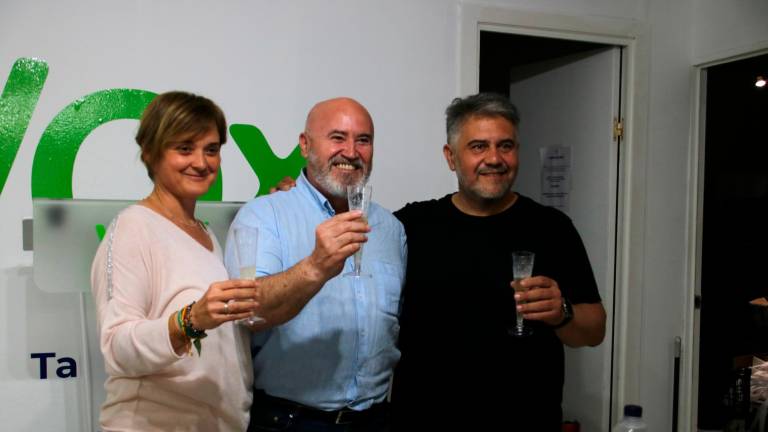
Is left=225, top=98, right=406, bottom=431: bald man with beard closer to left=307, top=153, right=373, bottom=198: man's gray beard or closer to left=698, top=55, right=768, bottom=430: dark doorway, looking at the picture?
left=307, top=153, right=373, bottom=198: man's gray beard

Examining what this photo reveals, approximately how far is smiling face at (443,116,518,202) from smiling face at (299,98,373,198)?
319mm

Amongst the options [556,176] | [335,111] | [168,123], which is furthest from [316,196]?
[556,176]

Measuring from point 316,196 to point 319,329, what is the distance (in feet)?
1.23

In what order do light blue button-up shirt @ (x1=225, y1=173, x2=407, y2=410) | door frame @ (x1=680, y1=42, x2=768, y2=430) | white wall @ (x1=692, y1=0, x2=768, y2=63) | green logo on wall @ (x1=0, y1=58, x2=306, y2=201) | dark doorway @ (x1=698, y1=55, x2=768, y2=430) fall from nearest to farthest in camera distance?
light blue button-up shirt @ (x1=225, y1=173, x2=407, y2=410)
green logo on wall @ (x1=0, y1=58, x2=306, y2=201)
white wall @ (x1=692, y1=0, x2=768, y2=63)
door frame @ (x1=680, y1=42, x2=768, y2=430)
dark doorway @ (x1=698, y1=55, x2=768, y2=430)

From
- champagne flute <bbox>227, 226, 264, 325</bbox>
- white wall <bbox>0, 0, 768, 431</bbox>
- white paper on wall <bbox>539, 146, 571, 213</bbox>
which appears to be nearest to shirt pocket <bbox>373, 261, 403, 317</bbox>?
champagne flute <bbox>227, 226, 264, 325</bbox>

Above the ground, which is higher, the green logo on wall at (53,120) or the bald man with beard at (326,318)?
the green logo on wall at (53,120)

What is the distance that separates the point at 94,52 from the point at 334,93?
901mm

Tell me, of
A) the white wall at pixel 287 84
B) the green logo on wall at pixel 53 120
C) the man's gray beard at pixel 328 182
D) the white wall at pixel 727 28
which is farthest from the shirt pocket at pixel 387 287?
the white wall at pixel 727 28

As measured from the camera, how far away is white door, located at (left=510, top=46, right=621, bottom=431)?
10.7 feet

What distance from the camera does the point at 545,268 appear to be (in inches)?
79.1

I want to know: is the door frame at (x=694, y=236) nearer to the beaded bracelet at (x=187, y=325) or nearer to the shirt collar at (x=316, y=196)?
the shirt collar at (x=316, y=196)

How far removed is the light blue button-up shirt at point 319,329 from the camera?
1757mm

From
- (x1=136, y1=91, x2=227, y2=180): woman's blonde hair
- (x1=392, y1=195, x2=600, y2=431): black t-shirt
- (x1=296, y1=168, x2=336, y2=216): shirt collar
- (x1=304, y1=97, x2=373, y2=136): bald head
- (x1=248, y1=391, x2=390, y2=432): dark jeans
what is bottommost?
(x1=248, y1=391, x2=390, y2=432): dark jeans

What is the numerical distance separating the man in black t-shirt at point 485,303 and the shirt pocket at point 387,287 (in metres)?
0.11
